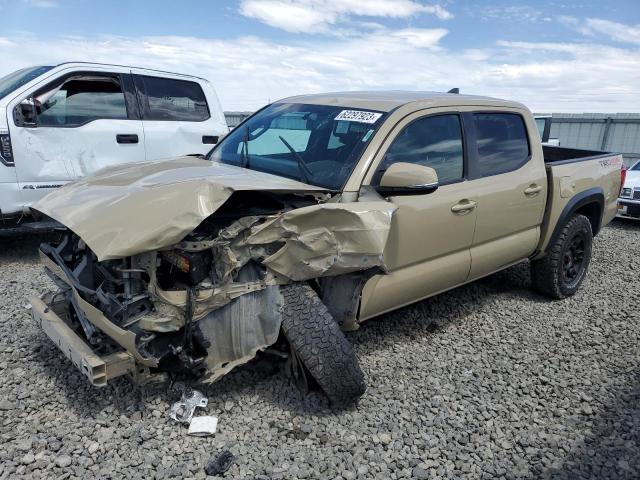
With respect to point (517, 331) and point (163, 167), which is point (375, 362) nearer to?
point (517, 331)

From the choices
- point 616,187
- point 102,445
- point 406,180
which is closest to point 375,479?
point 102,445

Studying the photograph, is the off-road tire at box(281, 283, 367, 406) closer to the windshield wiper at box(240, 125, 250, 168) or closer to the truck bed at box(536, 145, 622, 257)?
the windshield wiper at box(240, 125, 250, 168)

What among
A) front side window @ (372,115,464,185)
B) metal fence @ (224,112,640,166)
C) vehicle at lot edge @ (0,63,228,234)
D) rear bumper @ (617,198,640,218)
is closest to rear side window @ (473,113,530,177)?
front side window @ (372,115,464,185)

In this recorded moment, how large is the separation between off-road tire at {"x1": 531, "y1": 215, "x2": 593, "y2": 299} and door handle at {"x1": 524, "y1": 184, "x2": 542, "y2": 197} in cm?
64

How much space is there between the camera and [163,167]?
3561 mm

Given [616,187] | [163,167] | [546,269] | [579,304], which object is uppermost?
[163,167]

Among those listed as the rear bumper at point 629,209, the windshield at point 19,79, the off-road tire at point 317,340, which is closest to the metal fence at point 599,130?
the rear bumper at point 629,209

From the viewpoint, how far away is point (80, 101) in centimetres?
577

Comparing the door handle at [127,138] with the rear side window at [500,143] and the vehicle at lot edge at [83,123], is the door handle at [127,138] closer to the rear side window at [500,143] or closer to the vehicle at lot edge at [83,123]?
the vehicle at lot edge at [83,123]

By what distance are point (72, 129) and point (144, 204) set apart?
12.0 feet

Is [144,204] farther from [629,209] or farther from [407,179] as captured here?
[629,209]

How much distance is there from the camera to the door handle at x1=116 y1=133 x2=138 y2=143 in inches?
234

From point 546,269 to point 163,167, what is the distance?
11.7 feet

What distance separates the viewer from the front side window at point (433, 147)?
3.40 m
